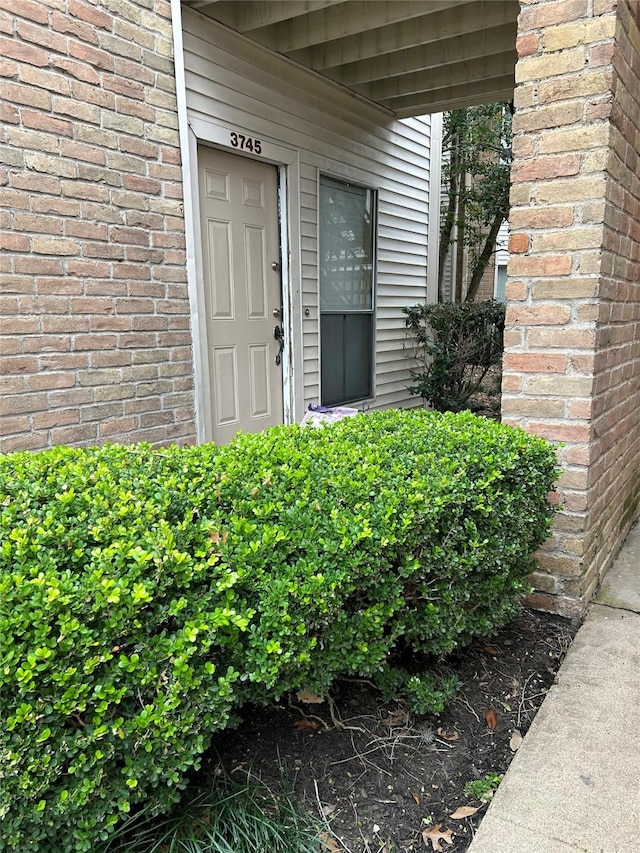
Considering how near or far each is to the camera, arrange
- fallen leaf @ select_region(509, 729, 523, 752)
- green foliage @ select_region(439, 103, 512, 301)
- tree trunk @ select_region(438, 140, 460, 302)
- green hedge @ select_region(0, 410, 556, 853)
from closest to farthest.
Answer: green hedge @ select_region(0, 410, 556, 853) < fallen leaf @ select_region(509, 729, 523, 752) < green foliage @ select_region(439, 103, 512, 301) < tree trunk @ select_region(438, 140, 460, 302)

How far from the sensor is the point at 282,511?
1.69 metres

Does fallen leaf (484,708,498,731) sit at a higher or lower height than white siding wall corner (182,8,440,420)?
lower

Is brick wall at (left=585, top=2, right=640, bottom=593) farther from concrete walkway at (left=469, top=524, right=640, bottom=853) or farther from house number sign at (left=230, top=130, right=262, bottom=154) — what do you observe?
house number sign at (left=230, top=130, right=262, bottom=154)

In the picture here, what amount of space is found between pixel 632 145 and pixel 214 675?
2.87 m

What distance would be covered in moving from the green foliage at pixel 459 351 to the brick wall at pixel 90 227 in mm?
3519

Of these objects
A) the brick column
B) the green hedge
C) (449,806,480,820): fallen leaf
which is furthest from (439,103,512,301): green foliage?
(449,806,480,820): fallen leaf

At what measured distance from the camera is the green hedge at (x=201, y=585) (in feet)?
3.91

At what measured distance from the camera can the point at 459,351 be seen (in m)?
6.65

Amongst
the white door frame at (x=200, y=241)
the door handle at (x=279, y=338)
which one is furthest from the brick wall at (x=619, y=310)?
the door handle at (x=279, y=338)

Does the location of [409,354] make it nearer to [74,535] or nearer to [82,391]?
[82,391]

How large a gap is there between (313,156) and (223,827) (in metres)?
5.07

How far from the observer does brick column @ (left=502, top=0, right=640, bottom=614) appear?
243cm

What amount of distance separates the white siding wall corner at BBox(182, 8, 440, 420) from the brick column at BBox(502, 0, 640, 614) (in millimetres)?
2463

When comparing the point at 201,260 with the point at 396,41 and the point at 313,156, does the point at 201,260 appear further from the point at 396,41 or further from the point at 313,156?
the point at 396,41
